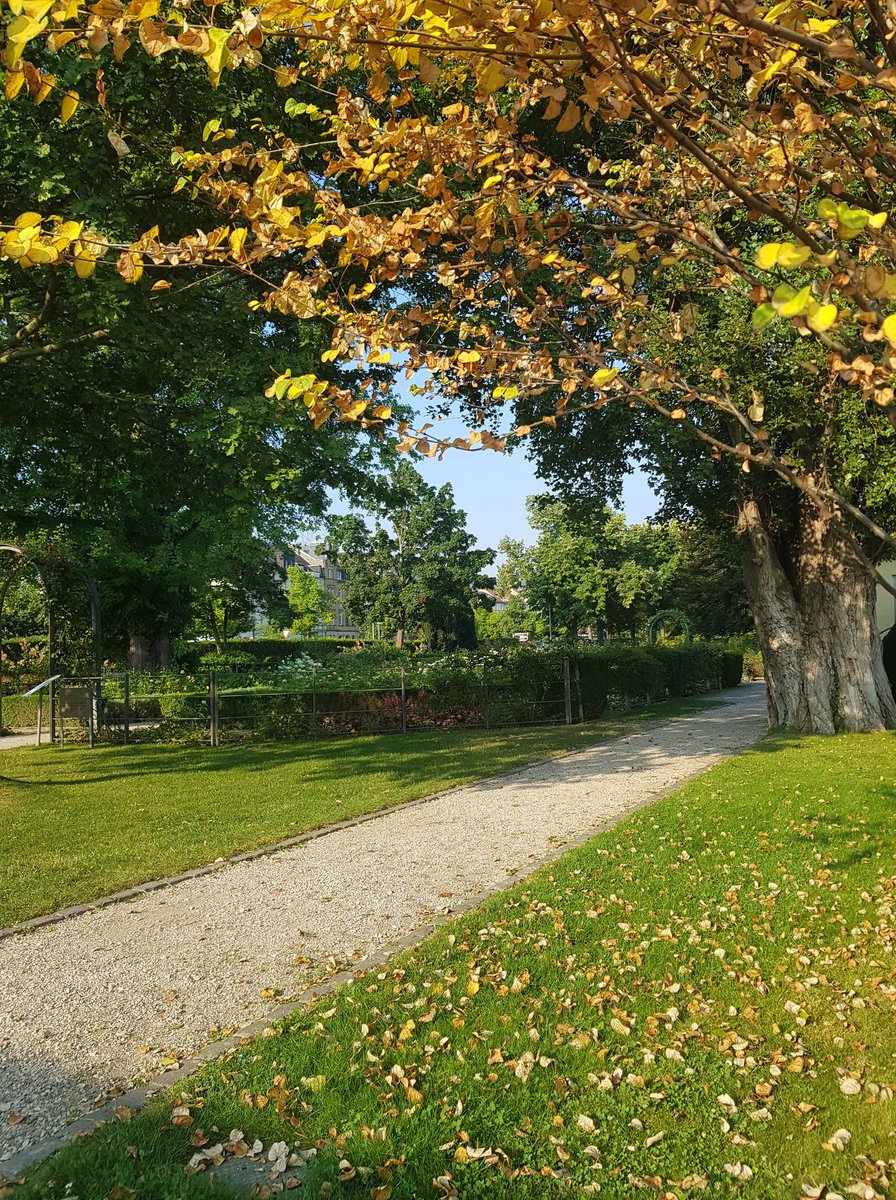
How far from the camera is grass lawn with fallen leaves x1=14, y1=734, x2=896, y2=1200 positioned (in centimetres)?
273

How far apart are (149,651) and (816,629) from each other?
19.2m

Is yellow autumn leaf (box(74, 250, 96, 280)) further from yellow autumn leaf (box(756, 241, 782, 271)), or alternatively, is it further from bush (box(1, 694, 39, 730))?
bush (box(1, 694, 39, 730))

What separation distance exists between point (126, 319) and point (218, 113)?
237cm

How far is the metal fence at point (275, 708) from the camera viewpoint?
1709 cm

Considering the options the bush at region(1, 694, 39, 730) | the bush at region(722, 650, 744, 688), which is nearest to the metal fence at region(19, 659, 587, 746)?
the bush at region(1, 694, 39, 730)

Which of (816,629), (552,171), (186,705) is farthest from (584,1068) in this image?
(186,705)

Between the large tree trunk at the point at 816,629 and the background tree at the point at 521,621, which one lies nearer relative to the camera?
the large tree trunk at the point at 816,629

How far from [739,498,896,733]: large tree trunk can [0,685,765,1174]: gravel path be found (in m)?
6.21

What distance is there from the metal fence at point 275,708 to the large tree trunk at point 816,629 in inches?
197

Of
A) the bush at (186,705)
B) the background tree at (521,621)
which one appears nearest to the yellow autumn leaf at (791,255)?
the bush at (186,705)

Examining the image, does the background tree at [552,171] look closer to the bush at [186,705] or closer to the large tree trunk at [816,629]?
the large tree trunk at [816,629]

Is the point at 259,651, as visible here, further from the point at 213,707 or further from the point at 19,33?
the point at 19,33

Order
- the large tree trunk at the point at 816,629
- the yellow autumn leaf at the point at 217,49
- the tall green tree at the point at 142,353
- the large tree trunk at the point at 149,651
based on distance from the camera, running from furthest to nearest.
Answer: the large tree trunk at the point at 149,651 < the large tree trunk at the point at 816,629 < the tall green tree at the point at 142,353 < the yellow autumn leaf at the point at 217,49

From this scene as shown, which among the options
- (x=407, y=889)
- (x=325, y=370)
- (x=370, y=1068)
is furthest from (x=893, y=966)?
(x=325, y=370)
